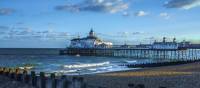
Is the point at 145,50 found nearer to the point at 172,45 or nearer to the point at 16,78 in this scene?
the point at 172,45

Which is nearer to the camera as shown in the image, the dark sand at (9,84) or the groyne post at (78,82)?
the groyne post at (78,82)

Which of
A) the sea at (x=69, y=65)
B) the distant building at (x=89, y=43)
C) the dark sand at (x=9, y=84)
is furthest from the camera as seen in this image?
the distant building at (x=89, y=43)

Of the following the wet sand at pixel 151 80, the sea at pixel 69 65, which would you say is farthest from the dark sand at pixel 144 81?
the sea at pixel 69 65

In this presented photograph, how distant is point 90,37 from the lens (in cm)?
13425

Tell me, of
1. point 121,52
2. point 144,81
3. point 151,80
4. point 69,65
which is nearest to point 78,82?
point 144,81

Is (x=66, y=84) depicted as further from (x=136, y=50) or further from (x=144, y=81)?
(x=136, y=50)

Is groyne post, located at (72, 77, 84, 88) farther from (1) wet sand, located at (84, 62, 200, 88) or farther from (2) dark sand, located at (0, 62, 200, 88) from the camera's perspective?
(1) wet sand, located at (84, 62, 200, 88)

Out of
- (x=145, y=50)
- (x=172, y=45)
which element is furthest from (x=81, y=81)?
(x=172, y=45)

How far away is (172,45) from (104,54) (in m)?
19.9

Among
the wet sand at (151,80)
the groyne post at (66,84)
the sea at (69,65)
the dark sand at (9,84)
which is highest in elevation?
the groyne post at (66,84)

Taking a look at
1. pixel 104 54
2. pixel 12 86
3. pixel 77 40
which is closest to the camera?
pixel 12 86

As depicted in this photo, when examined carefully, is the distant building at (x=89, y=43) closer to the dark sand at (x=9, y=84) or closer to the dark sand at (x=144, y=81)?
the dark sand at (x=144, y=81)

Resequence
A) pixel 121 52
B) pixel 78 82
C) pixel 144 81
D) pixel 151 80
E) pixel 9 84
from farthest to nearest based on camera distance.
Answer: pixel 121 52, pixel 151 80, pixel 144 81, pixel 9 84, pixel 78 82

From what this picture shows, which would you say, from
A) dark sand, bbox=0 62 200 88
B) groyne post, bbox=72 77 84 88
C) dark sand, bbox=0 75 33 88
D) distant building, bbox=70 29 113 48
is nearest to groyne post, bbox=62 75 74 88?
groyne post, bbox=72 77 84 88
